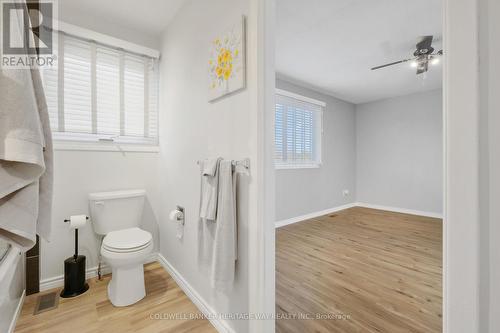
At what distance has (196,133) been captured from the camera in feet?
5.63

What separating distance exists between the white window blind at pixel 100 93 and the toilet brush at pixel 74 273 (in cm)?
76

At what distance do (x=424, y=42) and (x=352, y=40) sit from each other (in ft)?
2.45

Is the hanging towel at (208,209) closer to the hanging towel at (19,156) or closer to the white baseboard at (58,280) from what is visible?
the hanging towel at (19,156)

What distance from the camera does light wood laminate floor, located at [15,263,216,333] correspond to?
144 centimetres

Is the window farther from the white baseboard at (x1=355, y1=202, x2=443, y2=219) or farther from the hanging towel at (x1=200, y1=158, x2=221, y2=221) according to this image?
the hanging towel at (x1=200, y1=158, x2=221, y2=221)

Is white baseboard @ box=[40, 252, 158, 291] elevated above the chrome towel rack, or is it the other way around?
the chrome towel rack

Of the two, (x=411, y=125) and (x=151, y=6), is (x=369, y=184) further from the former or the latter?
(x=151, y=6)

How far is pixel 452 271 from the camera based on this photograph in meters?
0.54

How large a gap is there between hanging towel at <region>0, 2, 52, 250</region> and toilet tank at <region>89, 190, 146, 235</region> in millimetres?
1337

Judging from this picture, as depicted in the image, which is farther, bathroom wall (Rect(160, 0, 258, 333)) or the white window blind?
the white window blind

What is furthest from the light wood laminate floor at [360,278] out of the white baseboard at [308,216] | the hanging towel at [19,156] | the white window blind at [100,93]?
the white window blind at [100,93]

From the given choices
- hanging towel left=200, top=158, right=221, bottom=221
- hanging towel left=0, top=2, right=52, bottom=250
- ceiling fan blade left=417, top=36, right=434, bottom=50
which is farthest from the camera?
ceiling fan blade left=417, top=36, right=434, bottom=50

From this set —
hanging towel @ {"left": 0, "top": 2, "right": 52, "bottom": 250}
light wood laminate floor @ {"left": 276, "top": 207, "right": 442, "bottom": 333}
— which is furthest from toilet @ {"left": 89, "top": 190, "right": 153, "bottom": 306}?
light wood laminate floor @ {"left": 276, "top": 207, "right": 442, "bottom": 333}

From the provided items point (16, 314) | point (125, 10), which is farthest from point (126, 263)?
point (125, 10)
